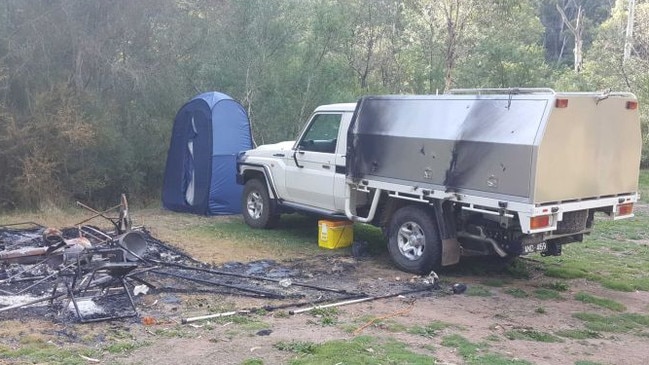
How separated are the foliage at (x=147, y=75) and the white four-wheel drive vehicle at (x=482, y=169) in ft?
19.2

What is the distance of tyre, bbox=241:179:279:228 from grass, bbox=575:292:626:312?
203 inches

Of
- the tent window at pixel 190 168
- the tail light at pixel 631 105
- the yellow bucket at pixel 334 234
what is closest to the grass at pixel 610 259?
the tail light at pixel 631 105

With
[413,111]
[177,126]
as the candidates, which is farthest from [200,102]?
[413,111]

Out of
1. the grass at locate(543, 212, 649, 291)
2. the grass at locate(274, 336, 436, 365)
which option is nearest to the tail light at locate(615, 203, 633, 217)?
the grass at locate(543, 212, 649, 291)

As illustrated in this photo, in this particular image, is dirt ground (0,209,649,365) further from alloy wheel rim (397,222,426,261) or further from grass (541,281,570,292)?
alloy wheel rim (397,222,426,261)

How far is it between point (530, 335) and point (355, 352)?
1.80 m

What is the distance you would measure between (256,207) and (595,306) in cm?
591

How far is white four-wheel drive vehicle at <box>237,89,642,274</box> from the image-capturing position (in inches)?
298

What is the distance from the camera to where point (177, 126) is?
13867 mm

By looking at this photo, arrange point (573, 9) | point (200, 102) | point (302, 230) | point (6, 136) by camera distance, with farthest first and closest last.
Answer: point (573, 9) → point (200, 102) → point (6, 136) → point (302, 230)

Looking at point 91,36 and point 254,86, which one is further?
point 254,86

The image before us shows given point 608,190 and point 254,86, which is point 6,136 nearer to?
point 254,86

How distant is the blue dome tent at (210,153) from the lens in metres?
13.2

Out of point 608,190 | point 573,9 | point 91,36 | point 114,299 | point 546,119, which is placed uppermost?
point 573,9
